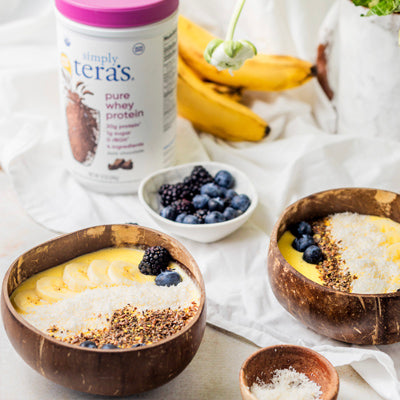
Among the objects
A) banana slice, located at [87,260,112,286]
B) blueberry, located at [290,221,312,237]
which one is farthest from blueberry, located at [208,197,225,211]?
banana slice, located at [87,260,112,286]

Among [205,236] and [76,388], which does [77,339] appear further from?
[205,236]

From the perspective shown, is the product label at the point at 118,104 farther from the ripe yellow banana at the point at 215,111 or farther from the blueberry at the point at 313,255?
the blueberry at the point at 313,255

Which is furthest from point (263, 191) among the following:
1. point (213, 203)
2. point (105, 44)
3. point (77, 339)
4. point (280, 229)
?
point (77, 339)

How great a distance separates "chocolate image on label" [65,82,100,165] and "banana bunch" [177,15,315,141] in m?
0.25

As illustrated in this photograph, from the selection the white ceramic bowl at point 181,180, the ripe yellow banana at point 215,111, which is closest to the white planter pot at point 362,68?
the ripe yellow banana at point 215,111

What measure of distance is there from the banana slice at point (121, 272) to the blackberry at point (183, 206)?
206mm

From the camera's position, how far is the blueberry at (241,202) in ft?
3.67

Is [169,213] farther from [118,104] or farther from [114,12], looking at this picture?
[114,12]

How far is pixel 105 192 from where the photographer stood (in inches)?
47.7

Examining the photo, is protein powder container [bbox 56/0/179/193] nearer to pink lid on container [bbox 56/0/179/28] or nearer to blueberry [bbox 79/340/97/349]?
pink lid on container [bbox 56/0/179/28]

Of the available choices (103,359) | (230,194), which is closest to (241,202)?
(230,194)

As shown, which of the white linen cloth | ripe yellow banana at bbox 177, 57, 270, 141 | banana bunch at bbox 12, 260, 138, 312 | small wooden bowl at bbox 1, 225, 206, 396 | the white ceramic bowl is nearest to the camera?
small wooden bowl at bbox 1, 225, 206, 396

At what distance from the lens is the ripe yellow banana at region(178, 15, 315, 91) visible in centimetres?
135

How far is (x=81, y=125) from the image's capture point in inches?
45.5
